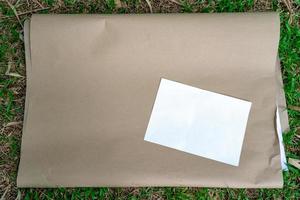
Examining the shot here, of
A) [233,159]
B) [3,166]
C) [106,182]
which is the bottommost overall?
[3,166]

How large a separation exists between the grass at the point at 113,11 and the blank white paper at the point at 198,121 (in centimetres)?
14

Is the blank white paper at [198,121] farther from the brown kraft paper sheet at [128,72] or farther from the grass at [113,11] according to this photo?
the grass at [113,11]

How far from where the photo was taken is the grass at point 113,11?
0.99 metres

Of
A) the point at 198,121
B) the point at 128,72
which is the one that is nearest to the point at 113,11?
the point at 128,72

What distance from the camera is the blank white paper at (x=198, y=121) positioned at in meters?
0.98

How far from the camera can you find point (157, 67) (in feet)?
3.31

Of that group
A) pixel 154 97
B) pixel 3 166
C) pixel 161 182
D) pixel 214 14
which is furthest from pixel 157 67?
pixel 3 166

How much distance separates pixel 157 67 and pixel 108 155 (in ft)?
1.05

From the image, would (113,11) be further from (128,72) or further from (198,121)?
(198,121)

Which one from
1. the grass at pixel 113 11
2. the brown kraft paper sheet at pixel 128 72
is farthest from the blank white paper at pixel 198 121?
the grass at pixel 113 11

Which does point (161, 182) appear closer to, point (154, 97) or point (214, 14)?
point (154, 97)

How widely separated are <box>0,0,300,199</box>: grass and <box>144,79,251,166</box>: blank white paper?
0.45 feet

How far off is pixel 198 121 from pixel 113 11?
19.0 inches

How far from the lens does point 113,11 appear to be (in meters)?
1.09
